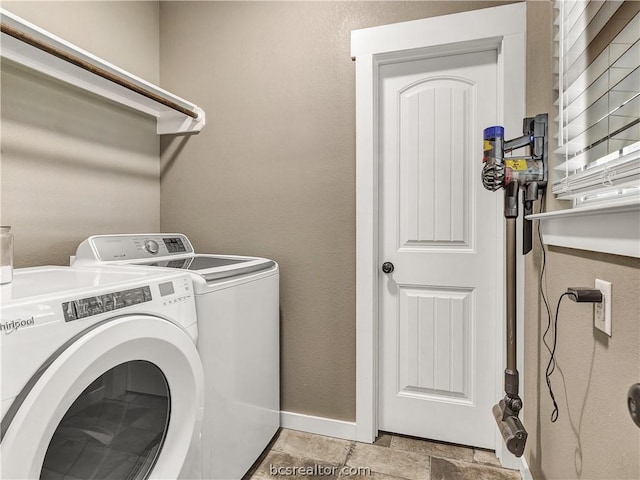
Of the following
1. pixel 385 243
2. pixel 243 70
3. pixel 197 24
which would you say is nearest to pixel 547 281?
pixel 385 243

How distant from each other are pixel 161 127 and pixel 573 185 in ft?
6.51

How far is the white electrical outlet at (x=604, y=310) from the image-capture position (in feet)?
2.63

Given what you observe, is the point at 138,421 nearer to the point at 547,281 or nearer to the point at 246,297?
the point at 246,297

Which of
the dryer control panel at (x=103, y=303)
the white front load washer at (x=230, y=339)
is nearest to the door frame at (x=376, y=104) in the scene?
the white front load washer at (x=230, y=339)

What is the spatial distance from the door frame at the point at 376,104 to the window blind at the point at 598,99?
0.45 metres

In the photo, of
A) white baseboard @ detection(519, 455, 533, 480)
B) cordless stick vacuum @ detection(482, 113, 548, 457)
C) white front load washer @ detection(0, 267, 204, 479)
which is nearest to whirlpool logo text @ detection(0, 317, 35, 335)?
white front load washer @ detection(0, 267, 204, 479)

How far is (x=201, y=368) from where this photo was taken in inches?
46.8

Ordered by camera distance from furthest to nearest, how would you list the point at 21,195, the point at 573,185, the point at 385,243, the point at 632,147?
the point at 385,243, the point at 21,195, the point at 573,185, the point at 632,147

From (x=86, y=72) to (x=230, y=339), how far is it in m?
1.24

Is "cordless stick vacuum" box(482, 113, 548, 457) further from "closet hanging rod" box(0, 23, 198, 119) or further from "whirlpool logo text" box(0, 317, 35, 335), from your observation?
"closet hanging rod" box(0, 23, 198, 119)

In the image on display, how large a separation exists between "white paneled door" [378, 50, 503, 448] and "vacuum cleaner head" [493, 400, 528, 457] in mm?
486

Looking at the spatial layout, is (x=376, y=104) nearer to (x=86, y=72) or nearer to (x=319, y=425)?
(x=86, y=72)

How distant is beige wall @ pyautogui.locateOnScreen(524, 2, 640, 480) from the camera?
74 centimetres

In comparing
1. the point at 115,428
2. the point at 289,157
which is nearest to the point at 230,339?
the point at 115,428
